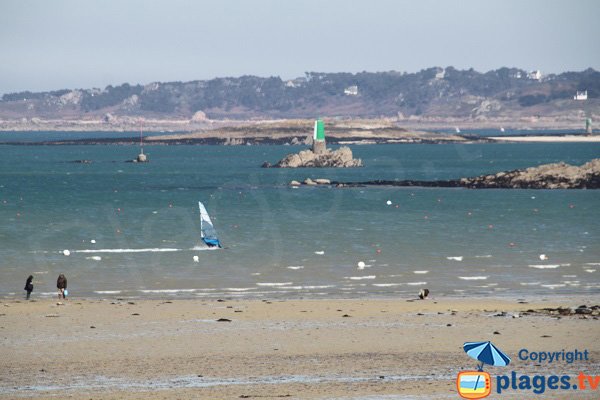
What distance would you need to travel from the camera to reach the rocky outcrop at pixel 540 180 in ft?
371

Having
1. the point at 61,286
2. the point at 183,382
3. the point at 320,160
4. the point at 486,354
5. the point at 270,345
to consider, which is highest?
the point at 486,354

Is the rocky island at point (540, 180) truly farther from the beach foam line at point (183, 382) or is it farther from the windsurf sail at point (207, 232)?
the beach foam line at point (183, 382)

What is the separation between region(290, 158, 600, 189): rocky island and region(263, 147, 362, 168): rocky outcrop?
4801 cm

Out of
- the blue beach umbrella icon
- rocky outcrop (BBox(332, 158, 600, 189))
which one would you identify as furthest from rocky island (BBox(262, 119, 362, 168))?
the blue beach umbrella icon

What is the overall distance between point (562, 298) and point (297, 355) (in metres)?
14.2

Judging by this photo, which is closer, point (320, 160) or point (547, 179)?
point (547, 179)

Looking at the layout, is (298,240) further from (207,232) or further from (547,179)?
(547,179)

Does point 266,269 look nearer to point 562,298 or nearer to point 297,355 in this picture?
point 562,298

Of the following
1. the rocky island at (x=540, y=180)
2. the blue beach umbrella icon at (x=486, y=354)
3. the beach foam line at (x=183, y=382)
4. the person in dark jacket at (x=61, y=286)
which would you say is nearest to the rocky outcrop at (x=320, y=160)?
the rocky island at (x=540, y=180)

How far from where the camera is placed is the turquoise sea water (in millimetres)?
43750

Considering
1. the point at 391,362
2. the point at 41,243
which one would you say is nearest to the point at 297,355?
the point at 391,362

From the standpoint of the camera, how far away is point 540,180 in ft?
381

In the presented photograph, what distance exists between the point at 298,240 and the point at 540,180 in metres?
58.0

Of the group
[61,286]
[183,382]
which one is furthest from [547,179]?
[183,382]
